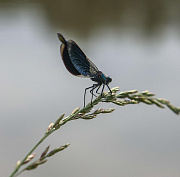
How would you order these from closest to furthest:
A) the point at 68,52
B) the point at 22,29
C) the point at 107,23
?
the point at 68,52 < the point at 22,29 < the point at 107,23

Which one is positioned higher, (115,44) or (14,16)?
(14,16)

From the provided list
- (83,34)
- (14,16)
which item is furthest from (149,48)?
(14,16)

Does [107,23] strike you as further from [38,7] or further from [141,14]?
[38,7]

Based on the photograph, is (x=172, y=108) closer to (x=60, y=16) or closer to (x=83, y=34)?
(x=83, y=34)

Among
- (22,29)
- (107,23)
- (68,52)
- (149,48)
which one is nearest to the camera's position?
(68,52)

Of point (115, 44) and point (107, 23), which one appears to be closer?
point (115, 44)

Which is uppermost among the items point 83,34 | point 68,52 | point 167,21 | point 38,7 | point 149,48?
point 38,7

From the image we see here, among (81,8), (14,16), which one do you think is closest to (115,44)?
(81,8)
